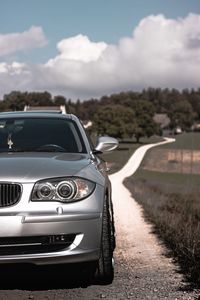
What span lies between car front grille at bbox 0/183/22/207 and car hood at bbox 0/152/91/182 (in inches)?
2.0

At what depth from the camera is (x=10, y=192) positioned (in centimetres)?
443

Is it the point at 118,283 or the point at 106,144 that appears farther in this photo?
the point at 106,144

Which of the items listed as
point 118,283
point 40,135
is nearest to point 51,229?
point 118,283

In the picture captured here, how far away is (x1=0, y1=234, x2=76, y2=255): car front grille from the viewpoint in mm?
4402

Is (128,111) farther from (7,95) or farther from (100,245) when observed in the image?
(100,245)

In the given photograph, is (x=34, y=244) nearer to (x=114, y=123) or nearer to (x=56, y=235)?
(x=56, y=235)

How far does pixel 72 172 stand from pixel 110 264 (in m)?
1.01

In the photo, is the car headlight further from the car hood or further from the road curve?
the road curve

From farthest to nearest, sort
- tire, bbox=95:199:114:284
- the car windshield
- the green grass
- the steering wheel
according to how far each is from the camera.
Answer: the green grass, the car windshield, the steering wheel, tire, bbox=95:199:114:284

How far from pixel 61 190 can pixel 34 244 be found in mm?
501

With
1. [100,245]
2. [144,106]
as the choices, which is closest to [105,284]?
[100,245]

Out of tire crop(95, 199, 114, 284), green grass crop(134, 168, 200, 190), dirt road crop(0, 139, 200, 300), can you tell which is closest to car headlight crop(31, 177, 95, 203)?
tire crop(95, 199, 114, 284)

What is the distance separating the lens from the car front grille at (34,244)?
4402 millimetres

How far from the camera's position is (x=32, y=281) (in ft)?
17.3
